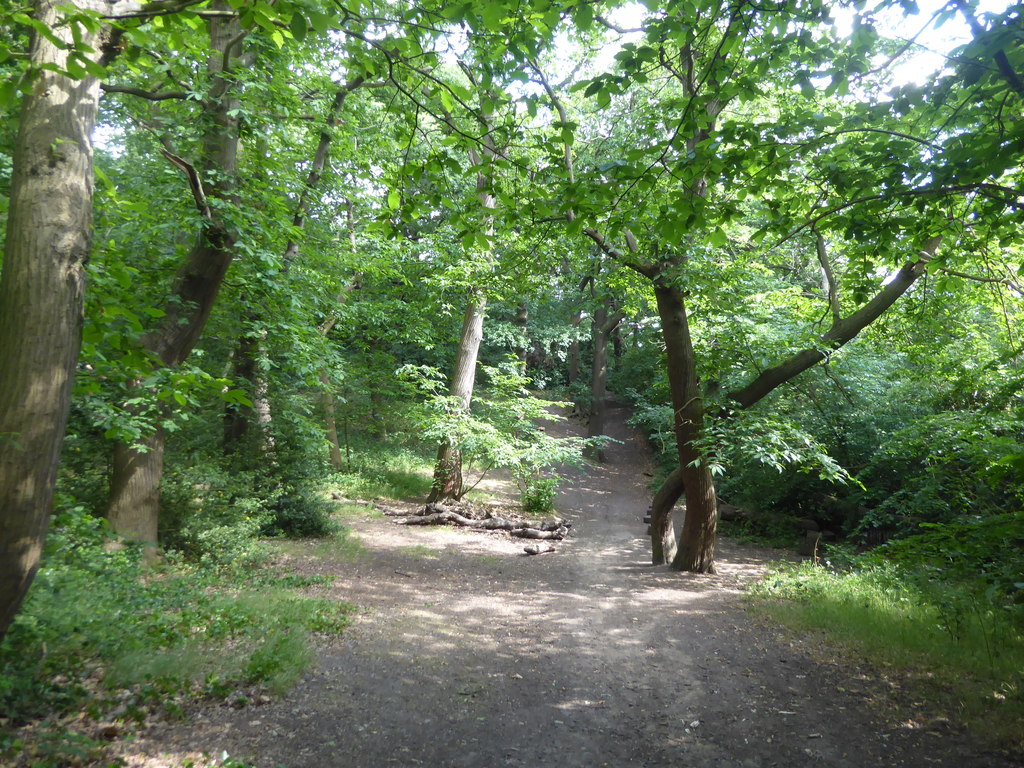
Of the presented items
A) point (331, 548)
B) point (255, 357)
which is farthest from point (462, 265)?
point (331, 548)

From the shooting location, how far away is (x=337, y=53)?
966 centimetres

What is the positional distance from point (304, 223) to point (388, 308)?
482 centimetres

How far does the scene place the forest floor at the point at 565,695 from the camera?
386 centimetres

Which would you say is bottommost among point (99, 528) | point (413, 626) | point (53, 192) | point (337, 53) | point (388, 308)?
point (413, 626)

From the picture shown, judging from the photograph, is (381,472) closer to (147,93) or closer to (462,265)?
(462,265)

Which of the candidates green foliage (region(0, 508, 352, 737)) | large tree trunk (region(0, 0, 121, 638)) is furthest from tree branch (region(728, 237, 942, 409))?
large tree trunk (region(0, 0, 121, 638))

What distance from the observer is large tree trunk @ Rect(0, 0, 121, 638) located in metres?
2.83

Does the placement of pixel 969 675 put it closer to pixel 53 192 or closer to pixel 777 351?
pixel 777 351

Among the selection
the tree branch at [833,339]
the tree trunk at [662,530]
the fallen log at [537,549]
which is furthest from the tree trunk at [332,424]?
the tree branch at [833,339]

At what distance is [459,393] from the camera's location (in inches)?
594

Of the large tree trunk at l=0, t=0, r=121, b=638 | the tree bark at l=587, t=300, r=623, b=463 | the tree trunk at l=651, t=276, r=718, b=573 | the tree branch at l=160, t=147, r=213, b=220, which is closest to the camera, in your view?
the large tree trunk at l=0, t=0, r=121, b=638

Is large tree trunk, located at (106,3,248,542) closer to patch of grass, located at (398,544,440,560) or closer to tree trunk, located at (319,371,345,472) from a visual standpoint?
patch of grass, located at (398,544,440,560)

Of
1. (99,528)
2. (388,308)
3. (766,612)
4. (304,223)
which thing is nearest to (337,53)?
(304,223)

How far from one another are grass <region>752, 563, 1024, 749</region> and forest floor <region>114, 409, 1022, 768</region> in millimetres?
248
